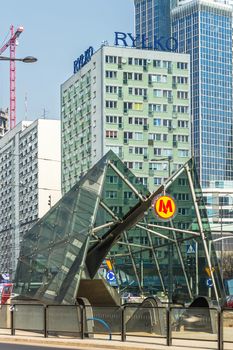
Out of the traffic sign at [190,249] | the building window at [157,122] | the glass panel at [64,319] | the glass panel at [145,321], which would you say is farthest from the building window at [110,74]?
the glass panel at [145,321]

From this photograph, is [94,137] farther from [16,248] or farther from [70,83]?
[16,248]

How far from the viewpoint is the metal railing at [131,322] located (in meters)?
24.1

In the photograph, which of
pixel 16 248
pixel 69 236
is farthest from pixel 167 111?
pixel 69 236

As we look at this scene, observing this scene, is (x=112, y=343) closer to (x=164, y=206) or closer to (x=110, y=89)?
(x=164, y=206)

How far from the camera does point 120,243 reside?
40.6m

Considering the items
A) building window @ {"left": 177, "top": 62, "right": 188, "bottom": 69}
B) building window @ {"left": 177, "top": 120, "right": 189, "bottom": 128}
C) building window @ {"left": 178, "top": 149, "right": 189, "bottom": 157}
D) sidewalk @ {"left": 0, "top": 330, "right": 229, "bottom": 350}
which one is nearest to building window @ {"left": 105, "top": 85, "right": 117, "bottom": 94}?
building window @ {"left": 177, "top": 62, "right": 188, "bottom": 69}

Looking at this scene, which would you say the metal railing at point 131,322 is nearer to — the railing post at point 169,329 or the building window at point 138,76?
the railing post at point 169,329

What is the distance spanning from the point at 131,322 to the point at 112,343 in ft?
5.19

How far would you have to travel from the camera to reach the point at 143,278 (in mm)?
40531

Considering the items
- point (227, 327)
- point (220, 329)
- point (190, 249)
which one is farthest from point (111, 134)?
point (220, 329)

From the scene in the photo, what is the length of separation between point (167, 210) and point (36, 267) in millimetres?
5467

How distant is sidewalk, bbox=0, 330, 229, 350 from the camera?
23422mm

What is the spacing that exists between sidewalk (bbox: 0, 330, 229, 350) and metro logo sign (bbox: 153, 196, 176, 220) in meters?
7.55

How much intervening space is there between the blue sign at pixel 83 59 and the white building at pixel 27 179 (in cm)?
1728
